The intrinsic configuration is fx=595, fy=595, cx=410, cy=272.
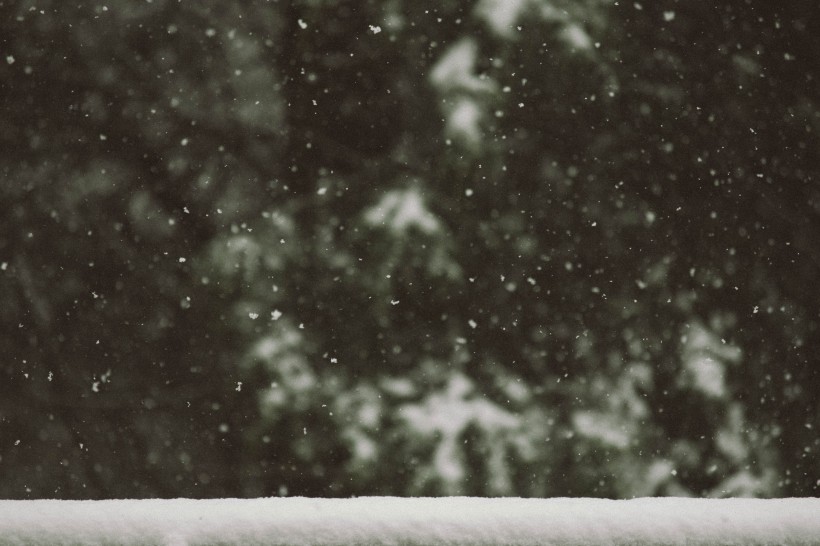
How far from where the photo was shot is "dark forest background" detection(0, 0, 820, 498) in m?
0.45

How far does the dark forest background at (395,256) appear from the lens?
450 mm

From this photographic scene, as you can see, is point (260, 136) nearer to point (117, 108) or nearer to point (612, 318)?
point (117, 108)

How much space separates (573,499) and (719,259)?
22 cm

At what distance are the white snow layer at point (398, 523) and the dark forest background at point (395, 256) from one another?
5 cm

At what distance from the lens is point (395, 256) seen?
458 mm

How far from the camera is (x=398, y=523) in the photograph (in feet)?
1.28

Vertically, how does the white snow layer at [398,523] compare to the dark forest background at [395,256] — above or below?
below

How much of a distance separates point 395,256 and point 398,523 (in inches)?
7.5

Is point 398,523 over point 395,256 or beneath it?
beneath

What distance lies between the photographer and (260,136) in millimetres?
458

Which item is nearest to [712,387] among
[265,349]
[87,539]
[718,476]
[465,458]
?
[718,476]

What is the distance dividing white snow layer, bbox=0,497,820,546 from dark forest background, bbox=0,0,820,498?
0.16 feet

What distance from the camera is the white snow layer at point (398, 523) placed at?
386 mm

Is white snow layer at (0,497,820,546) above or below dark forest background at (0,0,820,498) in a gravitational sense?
below
